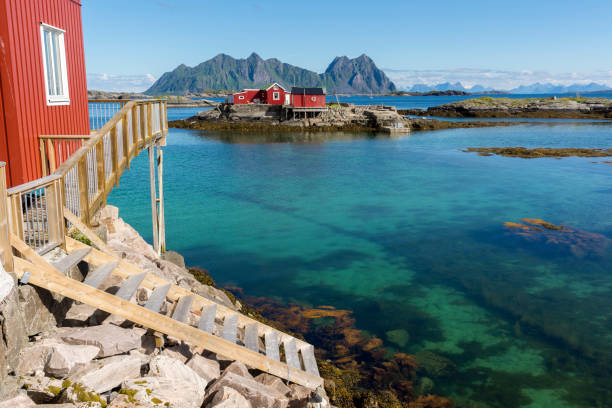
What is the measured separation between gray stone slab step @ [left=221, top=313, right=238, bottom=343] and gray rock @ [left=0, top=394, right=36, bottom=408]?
113 inches

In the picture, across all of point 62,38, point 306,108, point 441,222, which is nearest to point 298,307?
point 62,38

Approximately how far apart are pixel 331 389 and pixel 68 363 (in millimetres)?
4277

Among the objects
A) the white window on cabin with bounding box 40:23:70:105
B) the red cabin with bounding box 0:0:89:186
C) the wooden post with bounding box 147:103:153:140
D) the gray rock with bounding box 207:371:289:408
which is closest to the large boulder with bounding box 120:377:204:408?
the gray rock with bounding box 207:371:289:408

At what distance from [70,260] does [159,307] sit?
1.36 metres

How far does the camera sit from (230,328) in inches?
301

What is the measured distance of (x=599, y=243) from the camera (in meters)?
18.0

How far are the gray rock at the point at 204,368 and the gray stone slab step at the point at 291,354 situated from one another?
136 cm

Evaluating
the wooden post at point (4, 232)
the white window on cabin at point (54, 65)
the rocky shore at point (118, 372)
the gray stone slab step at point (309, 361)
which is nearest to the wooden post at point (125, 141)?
the white window on cabin at point (54, 65)

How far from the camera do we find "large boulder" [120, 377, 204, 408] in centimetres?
527

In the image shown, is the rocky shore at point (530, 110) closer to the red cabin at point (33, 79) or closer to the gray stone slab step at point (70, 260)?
the red cabin at point (33, 79)

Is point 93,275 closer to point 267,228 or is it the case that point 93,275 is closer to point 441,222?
point 267,228

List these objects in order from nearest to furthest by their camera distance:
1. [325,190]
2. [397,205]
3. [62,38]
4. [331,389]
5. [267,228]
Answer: [331,389]
[62,38]
[267,228]
[397,205]
[325,190]

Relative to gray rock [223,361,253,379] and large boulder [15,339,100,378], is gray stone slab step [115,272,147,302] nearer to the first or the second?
large boulder [15,339,100,378]

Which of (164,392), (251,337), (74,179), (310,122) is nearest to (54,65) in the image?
(74,179)
